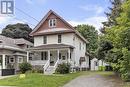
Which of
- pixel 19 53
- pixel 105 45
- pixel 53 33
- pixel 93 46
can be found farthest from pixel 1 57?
pixel 93 46

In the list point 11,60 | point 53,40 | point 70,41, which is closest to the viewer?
point 70,41

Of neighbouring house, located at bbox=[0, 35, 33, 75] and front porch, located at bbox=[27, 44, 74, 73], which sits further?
neighbouring house, located at bbox=[0, 35, 33, 75]

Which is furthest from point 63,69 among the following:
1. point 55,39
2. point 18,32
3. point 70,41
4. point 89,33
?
point 89,33

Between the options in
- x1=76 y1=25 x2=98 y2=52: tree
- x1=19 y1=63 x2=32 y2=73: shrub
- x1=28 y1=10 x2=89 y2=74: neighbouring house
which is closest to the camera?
x1=19 y1=63 x2=32 y2=73: shrub

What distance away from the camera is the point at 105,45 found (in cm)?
3425

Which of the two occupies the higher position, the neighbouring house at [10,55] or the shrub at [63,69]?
the neighbouring house at [10,55]

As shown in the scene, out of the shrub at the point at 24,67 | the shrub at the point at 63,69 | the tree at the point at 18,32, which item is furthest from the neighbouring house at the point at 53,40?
the tree at the point at 18,32

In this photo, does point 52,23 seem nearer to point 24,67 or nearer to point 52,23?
point 52,23

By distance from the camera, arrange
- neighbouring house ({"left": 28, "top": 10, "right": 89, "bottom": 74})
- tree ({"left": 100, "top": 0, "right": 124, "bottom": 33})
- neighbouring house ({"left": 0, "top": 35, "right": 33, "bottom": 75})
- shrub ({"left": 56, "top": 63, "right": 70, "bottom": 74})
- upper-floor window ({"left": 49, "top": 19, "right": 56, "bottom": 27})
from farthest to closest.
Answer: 1. upper-floor window ({"left": 49, "top": 19, "right": 56, "bottom": 27})
2. neighbouring house ({"left": 28, "top": 10, "right": 89, "bottom": 74})
3. neighbouring house ({"left": 0, "top": 35, "right": 33, "bottom": 75})
4. shrub ({"left": 56, "top": 63, "right": 70, "bottom": 74})
5. tree ({"left": 100, "top": 0, "right": 124, "bottom": 33})

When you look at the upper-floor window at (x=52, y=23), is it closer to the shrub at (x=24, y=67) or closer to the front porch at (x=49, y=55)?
the front porch at (x=49, y=55)

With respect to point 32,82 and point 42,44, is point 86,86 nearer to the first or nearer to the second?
point 32,82

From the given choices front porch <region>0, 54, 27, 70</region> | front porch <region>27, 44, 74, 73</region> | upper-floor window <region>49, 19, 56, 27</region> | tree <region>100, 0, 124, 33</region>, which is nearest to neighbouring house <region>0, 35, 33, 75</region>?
front porch <region>0, 54, 27, 70</region>

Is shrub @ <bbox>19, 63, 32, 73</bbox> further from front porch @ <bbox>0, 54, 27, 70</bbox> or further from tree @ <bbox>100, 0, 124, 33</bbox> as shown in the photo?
tree @ <bbox>100, 0, 124, 33</bbox>

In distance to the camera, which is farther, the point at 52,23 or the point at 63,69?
the point at 52,23
